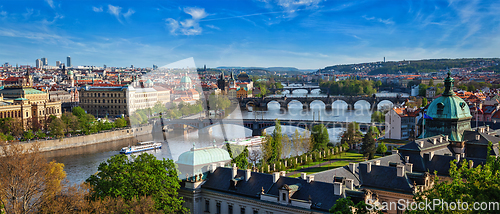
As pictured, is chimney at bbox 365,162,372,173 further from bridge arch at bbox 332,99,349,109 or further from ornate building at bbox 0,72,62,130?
bridge arch at bbox 332,99,349,109

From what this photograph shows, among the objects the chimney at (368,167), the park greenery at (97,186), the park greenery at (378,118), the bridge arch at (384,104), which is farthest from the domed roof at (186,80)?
the chimney at (368,167)

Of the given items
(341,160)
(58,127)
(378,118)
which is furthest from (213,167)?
(378,118)

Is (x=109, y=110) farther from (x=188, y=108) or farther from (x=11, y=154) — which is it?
(x=11, y=154)

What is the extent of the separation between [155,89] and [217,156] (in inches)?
1756

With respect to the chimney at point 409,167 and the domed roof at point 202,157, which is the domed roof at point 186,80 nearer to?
the domed roof at point 202,157

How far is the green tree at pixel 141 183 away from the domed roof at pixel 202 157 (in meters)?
1.36

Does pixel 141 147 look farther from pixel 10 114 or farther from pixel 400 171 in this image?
pixel 400 171

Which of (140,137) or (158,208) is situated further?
(140,137)

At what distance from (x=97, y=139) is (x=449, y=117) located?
32.6 metres

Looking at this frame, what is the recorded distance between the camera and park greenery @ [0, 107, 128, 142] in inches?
1571

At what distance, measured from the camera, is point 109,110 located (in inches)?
2430

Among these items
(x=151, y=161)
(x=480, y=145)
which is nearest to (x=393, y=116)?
(x=480, y=145)

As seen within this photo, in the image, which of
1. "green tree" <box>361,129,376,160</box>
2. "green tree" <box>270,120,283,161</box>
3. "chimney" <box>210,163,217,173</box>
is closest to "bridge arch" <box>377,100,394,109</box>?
"green tree" <box>361,129,376,160</box>

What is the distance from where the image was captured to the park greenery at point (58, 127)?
39906 mm
